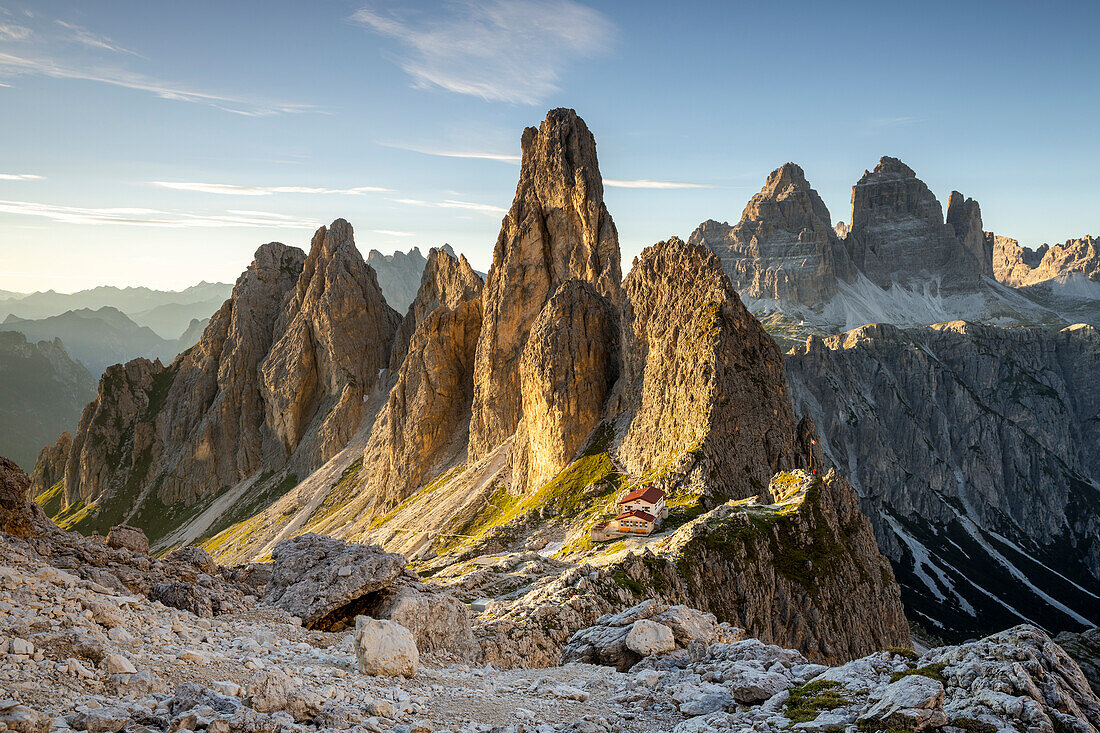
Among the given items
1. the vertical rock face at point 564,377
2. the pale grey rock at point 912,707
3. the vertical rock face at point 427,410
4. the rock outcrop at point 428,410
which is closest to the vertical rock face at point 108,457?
the vertical rock face at point 427,410

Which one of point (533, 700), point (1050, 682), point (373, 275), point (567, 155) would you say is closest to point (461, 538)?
point (567, 155)

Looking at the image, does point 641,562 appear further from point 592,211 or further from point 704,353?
point 592,211

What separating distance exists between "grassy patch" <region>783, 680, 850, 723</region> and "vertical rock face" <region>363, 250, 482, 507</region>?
4816 inches

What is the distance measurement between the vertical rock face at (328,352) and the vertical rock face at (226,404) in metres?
7.17

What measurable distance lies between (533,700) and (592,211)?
376ft

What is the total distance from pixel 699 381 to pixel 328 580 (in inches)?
2390

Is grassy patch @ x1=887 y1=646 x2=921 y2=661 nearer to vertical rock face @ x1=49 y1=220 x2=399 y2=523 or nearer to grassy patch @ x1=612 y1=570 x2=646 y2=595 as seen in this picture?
grassy patch @ x1=612 y1=570 x2=646 y2=595

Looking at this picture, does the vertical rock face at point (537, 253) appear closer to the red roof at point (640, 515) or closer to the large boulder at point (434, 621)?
the red roof at point (640, 515)

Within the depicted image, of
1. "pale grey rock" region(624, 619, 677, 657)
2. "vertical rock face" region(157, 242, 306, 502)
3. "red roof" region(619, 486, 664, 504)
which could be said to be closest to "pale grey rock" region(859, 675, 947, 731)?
"pale grey rock" region(624, 619, 677, 657)

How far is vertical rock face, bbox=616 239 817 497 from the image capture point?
249 feet

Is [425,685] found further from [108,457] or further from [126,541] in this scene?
[108,457]

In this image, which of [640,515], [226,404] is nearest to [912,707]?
[640,515]

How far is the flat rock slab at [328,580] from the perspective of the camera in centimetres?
2481

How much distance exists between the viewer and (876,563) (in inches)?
2442
